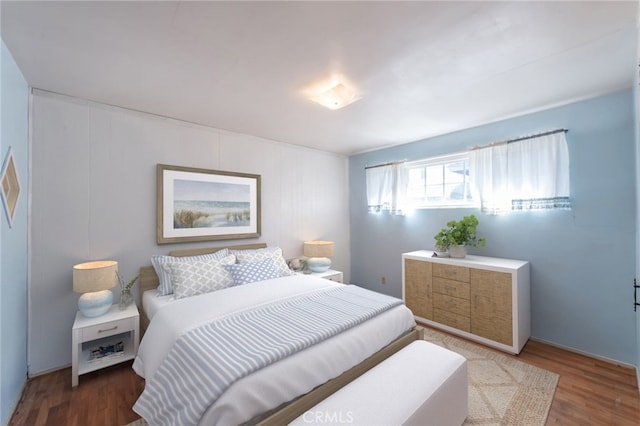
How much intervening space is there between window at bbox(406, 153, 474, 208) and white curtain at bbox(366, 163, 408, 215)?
0.35 ft

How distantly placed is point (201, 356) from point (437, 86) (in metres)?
2.54

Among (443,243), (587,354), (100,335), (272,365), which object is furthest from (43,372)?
(587,354)

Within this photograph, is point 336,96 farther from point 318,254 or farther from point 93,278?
point 93,278

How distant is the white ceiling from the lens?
4.50 feet

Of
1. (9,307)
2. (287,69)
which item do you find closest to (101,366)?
(9,307)

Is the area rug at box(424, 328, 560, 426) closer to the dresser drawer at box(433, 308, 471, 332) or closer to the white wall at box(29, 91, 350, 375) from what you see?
the dresser drawer at box(433, 308, 471, 332)

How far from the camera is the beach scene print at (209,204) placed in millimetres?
2900

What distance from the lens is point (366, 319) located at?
6.10ft

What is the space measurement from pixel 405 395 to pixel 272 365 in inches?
27.5

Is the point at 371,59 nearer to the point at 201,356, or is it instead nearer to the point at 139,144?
the point at 201,356

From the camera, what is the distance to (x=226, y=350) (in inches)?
55.2

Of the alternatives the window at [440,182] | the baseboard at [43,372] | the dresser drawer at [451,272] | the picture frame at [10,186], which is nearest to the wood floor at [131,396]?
the baseboard at [43,372]

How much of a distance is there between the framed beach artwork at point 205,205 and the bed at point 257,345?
29.0 inches

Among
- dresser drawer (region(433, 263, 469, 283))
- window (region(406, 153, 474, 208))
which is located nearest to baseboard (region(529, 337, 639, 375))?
dresser drawer (region(433, 263, 469, 283))
